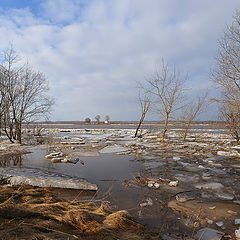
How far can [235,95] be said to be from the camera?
24.9ft

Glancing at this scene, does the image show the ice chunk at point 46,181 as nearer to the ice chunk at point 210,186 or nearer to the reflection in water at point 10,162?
the reflection in water at point 10,162

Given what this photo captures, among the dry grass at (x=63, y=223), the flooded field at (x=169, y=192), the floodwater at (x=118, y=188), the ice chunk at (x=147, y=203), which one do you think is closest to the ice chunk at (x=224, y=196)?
the flooded field at (x=169, y=192)

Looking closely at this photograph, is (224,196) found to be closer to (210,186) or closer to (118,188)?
(210,186)

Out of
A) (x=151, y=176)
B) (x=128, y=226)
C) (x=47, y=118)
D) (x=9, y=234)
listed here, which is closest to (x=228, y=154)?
(x=151, y=176)

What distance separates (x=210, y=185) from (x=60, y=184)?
3814 mm

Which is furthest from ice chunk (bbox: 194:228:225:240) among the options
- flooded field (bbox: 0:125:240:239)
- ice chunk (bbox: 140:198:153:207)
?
ice chunk (bbox: 140:198:153:207)

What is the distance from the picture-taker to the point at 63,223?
88.9 inches

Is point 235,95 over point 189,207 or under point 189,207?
over

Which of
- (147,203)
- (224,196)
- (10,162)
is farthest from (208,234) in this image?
(10,162)

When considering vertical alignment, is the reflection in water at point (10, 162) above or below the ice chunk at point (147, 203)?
above

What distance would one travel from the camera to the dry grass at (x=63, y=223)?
1867 mm

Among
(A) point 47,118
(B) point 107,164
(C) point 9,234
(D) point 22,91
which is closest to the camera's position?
(C) point 9,234

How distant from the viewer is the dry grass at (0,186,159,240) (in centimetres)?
187

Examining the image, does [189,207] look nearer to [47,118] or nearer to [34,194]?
[34,194]
